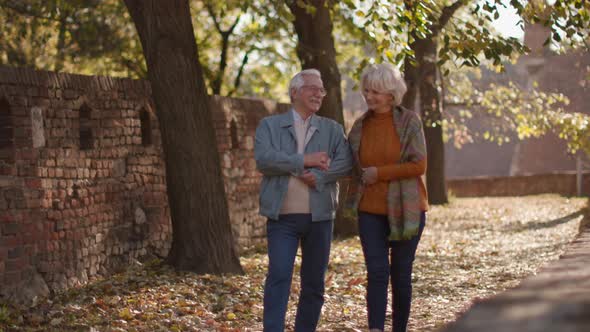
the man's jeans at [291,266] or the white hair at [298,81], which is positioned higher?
the white hair at [298,81]

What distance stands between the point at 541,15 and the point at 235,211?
5.60m

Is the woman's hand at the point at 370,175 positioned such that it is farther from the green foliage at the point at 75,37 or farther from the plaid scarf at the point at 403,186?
the green foliage at the point at 75,37

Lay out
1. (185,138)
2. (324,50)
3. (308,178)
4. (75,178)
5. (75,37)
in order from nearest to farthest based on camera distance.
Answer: (308,178)
(185,138)
(75,178)
(324,50)
(75,37)

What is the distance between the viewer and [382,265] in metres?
5.70

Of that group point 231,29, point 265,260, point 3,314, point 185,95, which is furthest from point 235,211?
point 231,29

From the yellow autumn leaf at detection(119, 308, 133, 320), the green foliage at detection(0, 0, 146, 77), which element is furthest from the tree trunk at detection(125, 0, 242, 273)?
the green foliage at detection(0, 0, 146, 77)

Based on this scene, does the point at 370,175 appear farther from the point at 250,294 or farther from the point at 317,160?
the point at 250,294

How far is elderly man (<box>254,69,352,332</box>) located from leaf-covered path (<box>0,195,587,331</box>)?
1869 millimetres

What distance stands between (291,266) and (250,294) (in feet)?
11.4

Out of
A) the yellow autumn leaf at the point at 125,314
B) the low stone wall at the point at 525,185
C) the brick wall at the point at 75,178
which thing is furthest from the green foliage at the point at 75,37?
the low stone wall at the point at 525,185

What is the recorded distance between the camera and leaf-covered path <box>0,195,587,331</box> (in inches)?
309

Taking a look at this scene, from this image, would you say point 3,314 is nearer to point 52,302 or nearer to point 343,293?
point 52,302

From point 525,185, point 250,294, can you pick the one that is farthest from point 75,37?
point 525,185

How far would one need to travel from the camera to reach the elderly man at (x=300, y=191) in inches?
224
